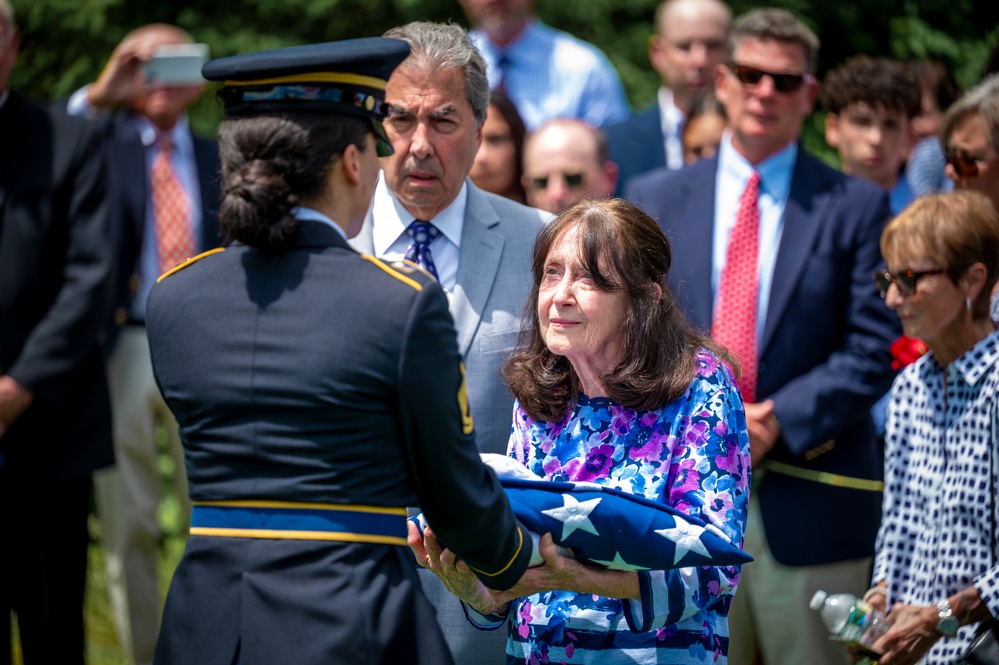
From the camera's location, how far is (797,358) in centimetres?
520

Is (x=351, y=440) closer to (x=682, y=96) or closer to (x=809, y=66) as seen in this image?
(x=809, y=66)

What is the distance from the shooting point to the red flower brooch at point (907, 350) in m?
4.98

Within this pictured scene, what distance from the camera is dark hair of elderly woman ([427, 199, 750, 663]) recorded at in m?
3.21

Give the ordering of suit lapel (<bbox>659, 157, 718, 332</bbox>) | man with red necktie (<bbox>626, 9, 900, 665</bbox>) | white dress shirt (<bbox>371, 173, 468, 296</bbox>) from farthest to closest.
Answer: suit lapel (<bbox>659, 157, 718, 332</bbox>)
man with red necktie (<bbox>626, 9, 900, 665</bbox>)
white dress shirt (<bbox>371, 173, 468, 296</bbox>)

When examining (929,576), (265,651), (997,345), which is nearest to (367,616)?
(265,651)

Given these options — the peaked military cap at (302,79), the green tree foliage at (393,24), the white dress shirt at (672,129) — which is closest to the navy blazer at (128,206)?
the white dress shirt at (672,129)

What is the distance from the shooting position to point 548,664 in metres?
3.33

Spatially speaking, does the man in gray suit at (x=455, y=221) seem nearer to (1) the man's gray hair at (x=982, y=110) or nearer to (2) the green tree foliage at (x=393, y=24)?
(1) the man's gray hair at (x=982, y=110)

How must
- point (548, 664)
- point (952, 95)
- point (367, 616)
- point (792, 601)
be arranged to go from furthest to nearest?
1. point (952, 95)
2. point (792, 601)
3. point (548, 664)
4. point (367, 616)

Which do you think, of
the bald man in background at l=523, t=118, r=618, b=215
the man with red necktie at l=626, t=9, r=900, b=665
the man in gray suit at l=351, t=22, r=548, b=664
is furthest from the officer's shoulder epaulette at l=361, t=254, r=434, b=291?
the bald man in background at l=523, t=118, r=618, b=215

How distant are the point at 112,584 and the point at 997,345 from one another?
4.55 meters

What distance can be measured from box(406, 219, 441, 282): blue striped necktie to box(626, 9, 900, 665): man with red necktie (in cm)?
125

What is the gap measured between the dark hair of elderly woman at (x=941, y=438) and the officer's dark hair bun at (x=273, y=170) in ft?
7.31

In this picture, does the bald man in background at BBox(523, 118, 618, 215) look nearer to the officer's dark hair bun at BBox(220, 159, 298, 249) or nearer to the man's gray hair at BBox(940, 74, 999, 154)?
the man's gray hair at BBox(940, 74, 999, 154)
